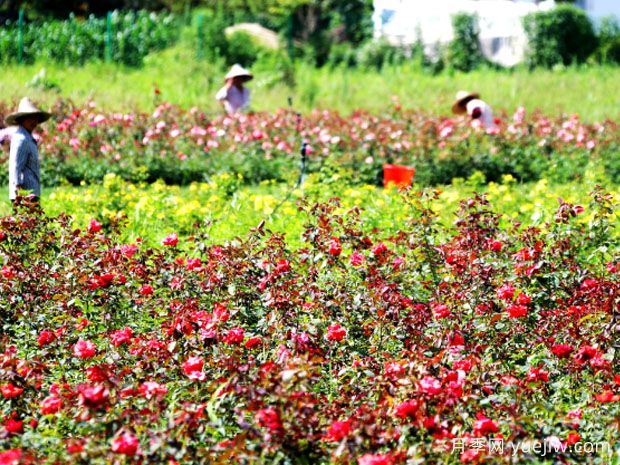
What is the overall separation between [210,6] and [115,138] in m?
17.4

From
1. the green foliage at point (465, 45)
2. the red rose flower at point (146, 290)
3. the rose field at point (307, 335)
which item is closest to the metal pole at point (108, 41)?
the green foliage at point (465, 45)

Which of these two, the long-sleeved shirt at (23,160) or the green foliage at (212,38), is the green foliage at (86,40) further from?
the long-sleeved shirt at (23,160)

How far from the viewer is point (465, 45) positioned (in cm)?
2112

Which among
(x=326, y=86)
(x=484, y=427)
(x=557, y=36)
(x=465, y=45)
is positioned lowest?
(x=326, y=86)

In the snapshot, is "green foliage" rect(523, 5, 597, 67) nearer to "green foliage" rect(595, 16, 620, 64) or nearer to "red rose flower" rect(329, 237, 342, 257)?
"green foliage" rect(595, 16, 620, 64)

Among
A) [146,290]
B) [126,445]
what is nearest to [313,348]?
[146,290]

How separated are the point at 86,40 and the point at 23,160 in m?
13.1

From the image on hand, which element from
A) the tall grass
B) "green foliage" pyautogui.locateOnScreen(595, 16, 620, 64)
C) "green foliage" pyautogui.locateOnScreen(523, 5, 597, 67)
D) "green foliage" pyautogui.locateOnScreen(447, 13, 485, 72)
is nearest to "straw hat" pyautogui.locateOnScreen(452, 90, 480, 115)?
the tall grass

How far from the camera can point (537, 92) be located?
16891 mm

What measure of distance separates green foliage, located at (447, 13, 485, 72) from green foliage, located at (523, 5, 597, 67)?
42.3 inches

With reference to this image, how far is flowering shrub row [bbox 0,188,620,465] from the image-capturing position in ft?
11.0

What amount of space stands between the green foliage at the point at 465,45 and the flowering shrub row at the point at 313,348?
14.6 metres

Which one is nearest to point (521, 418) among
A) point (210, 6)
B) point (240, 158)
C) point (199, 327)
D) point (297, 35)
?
point (199, 327)

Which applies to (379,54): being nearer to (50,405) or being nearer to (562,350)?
(562,350)
